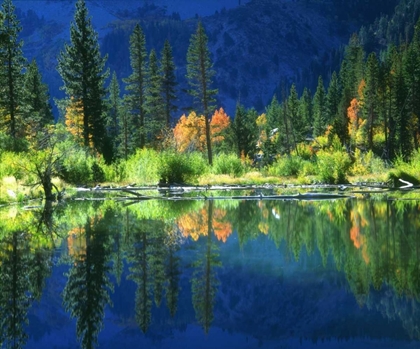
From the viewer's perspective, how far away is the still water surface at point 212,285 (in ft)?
19.6

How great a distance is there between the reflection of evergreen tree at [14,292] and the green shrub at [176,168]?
18693 mm

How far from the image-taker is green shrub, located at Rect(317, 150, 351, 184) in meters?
31.9

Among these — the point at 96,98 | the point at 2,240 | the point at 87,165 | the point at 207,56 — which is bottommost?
the point at 2,240

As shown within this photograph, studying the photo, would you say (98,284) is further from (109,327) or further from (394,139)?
(394,139)

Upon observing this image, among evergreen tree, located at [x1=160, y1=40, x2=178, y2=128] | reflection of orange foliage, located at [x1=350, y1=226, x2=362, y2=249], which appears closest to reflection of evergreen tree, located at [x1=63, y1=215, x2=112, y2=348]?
reflection of orange foliage, located at [x1=350, y1=226, x2=362, y2=249]

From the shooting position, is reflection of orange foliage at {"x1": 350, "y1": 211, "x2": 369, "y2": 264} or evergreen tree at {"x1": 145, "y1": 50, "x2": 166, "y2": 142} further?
evergreen tree at {"x1": 145, "y1": 50, "x2": 166, "y2": 142}

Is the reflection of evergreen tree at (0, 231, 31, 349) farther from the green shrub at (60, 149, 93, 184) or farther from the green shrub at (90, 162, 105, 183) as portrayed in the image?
the green shrub at (90, 162, 105, 183)

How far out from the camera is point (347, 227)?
43.3 feet

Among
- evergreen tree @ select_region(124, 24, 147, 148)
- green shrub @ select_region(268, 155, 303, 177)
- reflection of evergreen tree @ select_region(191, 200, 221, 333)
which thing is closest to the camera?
reflection of evergreen tree @ select_region(191, 200, 221, 333)

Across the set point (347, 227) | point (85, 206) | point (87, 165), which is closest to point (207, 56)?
point (87, 165)

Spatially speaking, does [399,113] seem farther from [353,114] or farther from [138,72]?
[138,72]

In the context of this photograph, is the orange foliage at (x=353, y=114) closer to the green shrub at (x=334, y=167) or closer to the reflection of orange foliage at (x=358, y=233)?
the green shrub at (x=334, y=167)

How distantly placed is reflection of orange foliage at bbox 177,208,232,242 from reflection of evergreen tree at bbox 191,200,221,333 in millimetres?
1609

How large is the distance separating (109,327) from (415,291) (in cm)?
387
